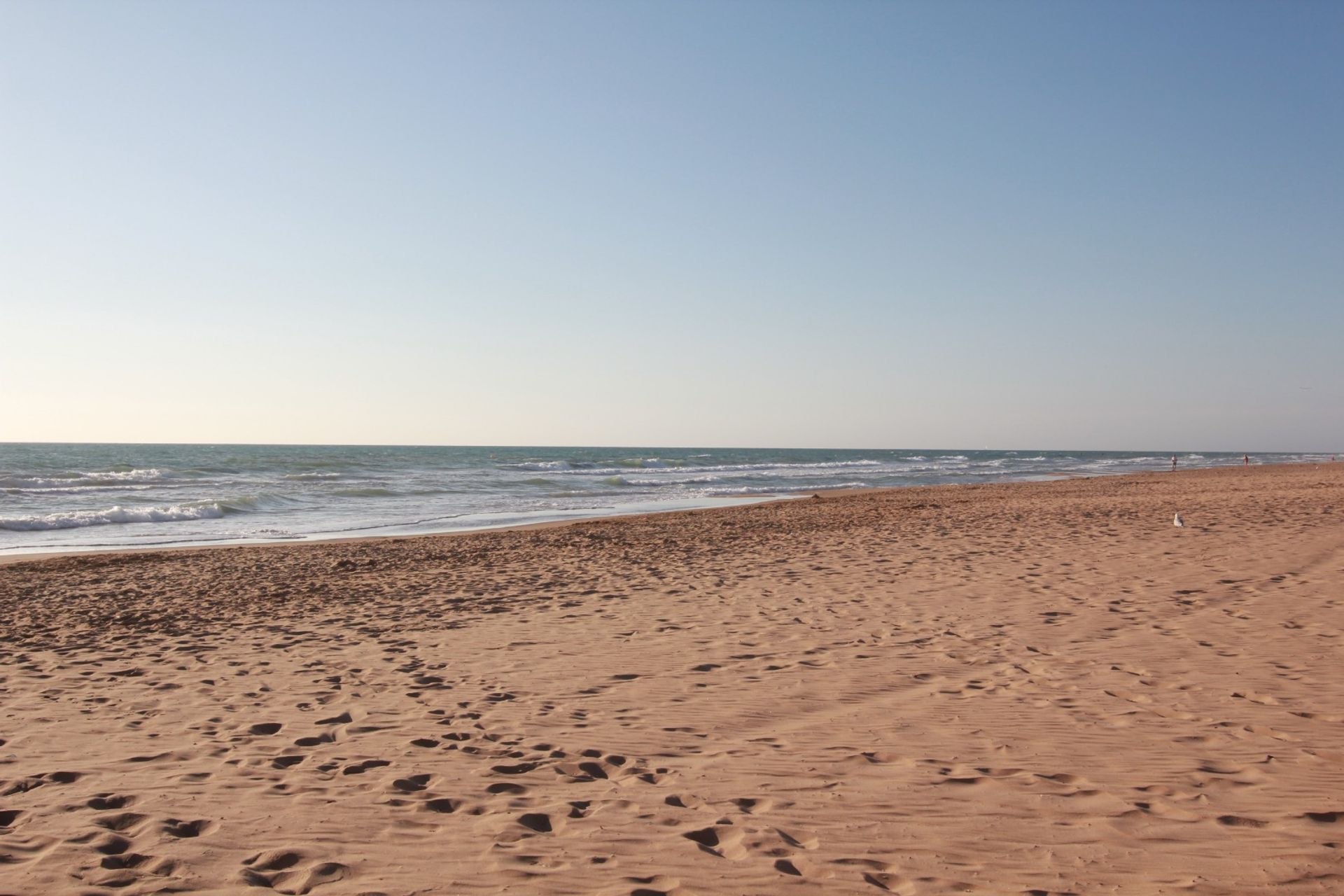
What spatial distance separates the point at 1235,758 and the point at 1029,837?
162cm

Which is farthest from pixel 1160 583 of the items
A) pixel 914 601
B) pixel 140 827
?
pixel 140 827

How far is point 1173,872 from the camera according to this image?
124 inches

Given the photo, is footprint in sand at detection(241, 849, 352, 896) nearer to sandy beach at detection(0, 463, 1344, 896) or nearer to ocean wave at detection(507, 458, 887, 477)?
sandy beach at detection(0, 463, 1344, 896)

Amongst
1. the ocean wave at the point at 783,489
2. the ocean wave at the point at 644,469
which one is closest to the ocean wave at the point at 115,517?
the ocean wave at the point at 783,489

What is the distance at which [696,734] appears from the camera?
16.0ft

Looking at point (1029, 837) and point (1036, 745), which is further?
point (1036, 745)

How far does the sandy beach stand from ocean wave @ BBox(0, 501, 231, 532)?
1169 cm

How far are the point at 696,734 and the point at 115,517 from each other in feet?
73.5

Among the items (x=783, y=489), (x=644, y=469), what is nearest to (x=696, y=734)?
(x=783, y=489)

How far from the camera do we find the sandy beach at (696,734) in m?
3.34

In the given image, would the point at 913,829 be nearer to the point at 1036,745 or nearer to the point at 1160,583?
the point at 1036,745

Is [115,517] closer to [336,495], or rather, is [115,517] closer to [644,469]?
[336,495]

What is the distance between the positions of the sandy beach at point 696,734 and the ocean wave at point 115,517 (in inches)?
460

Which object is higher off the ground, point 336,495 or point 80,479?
point 80,479
